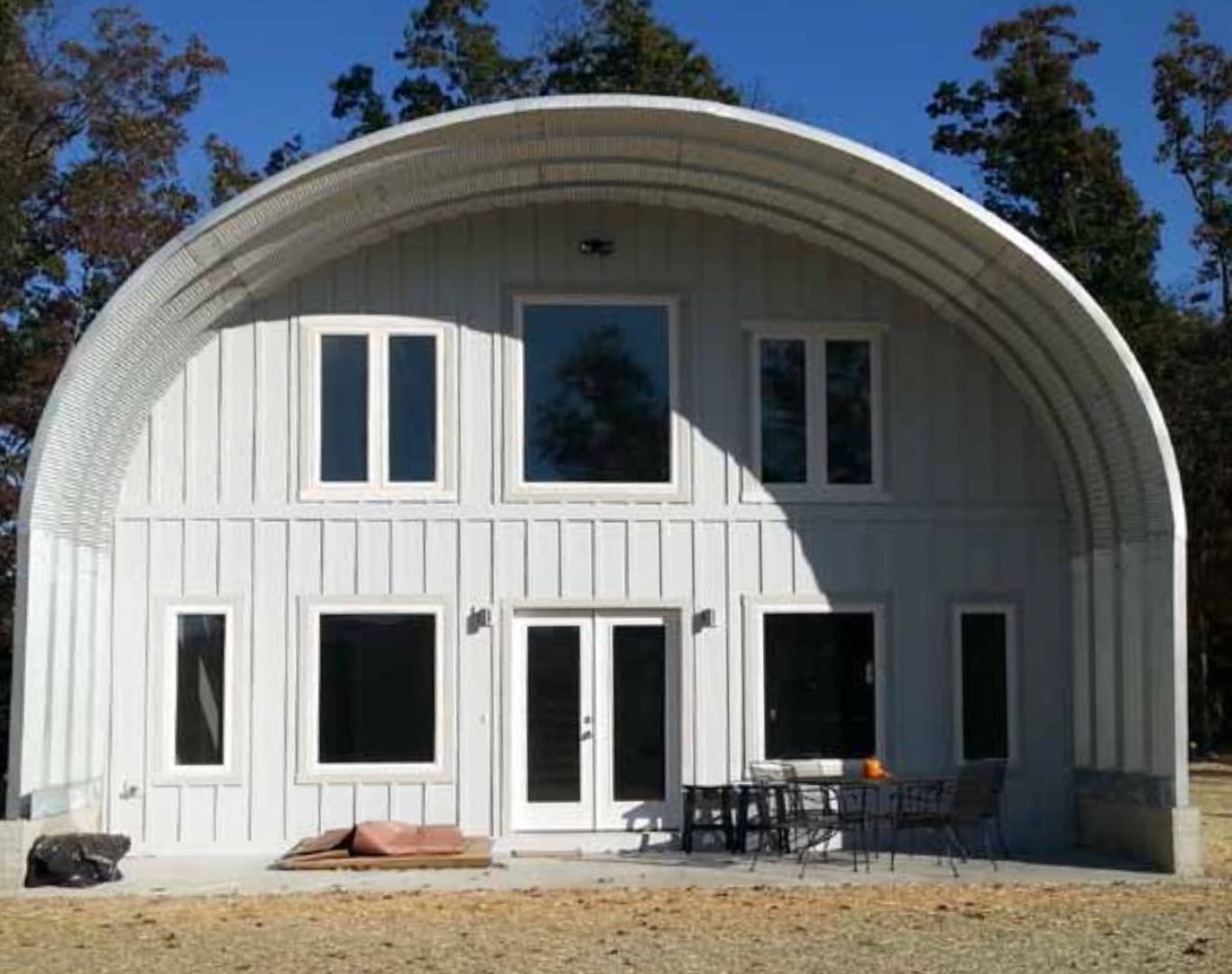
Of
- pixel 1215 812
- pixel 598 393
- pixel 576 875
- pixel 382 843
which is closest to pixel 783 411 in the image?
pixel 598 393

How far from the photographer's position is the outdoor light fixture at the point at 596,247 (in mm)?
14875

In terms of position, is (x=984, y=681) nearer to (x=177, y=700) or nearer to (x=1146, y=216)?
(x=177, y=700)

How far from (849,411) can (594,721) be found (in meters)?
3.33

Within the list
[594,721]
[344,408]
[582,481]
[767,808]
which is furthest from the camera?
[582,481]

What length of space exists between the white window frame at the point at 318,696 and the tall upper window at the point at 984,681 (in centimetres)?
417

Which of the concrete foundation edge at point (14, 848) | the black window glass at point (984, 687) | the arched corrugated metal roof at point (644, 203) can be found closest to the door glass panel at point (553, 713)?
the black window glass at point (984, 687)

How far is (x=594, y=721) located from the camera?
47.8 feet

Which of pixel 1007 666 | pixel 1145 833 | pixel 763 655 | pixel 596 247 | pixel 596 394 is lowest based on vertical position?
pixel 1145 833

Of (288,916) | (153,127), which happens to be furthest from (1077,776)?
(153,127)

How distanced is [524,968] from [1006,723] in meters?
6.96

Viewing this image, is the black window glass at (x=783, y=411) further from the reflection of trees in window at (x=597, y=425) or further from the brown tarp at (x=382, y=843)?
the brown tarp at (x=382, y=843)

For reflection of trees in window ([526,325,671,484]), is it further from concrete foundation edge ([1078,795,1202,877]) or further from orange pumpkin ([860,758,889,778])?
concrete foundation edge ([1078,795,1202,877])

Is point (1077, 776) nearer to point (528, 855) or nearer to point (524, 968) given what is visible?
point (528, 855)

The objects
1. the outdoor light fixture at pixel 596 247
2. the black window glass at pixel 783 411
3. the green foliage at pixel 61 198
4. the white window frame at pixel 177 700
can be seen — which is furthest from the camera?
the green foliage at pixel 61 198
